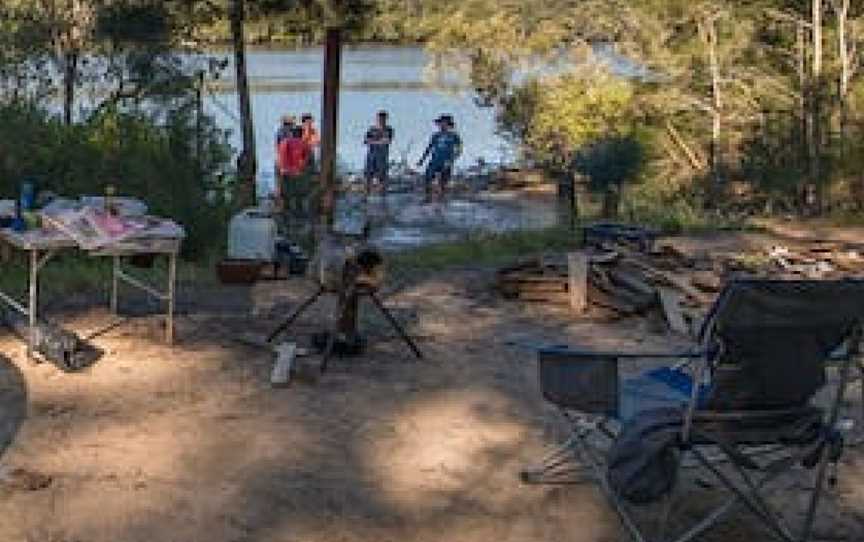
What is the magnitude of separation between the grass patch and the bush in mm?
1673

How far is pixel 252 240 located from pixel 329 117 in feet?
6.05

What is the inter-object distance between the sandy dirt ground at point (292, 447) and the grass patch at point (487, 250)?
7.65 ft

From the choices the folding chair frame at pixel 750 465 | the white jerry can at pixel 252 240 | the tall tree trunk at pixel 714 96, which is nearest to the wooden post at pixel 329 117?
the white jerry can at pixel 252 240

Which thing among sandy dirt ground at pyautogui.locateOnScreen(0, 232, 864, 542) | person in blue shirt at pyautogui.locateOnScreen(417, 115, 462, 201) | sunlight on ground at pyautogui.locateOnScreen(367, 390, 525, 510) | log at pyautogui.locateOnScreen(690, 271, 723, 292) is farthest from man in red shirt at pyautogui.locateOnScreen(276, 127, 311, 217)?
sunlight on ground at pyautogui.locateOnScreen(367, 390, 525, 510)

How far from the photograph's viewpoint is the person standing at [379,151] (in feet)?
55.1

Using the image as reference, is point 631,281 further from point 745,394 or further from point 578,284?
point 745,394

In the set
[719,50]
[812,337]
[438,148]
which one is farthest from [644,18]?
[812,337]

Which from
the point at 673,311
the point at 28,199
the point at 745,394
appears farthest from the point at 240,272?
the point at 745,394

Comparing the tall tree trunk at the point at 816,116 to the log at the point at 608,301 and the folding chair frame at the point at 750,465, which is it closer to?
the log at the point at 608,301

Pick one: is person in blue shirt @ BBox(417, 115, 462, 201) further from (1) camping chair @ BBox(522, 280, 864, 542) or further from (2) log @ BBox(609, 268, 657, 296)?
(1) camping chair @ BBox(522, 280, 864, 542)

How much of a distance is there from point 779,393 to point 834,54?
16004 millimetres

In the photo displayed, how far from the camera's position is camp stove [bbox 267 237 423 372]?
5.65m

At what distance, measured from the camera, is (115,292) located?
6.45 meters

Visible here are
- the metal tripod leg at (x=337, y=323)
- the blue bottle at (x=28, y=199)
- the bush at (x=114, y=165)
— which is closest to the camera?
the metal tripod leg at (x=337, y=323)
